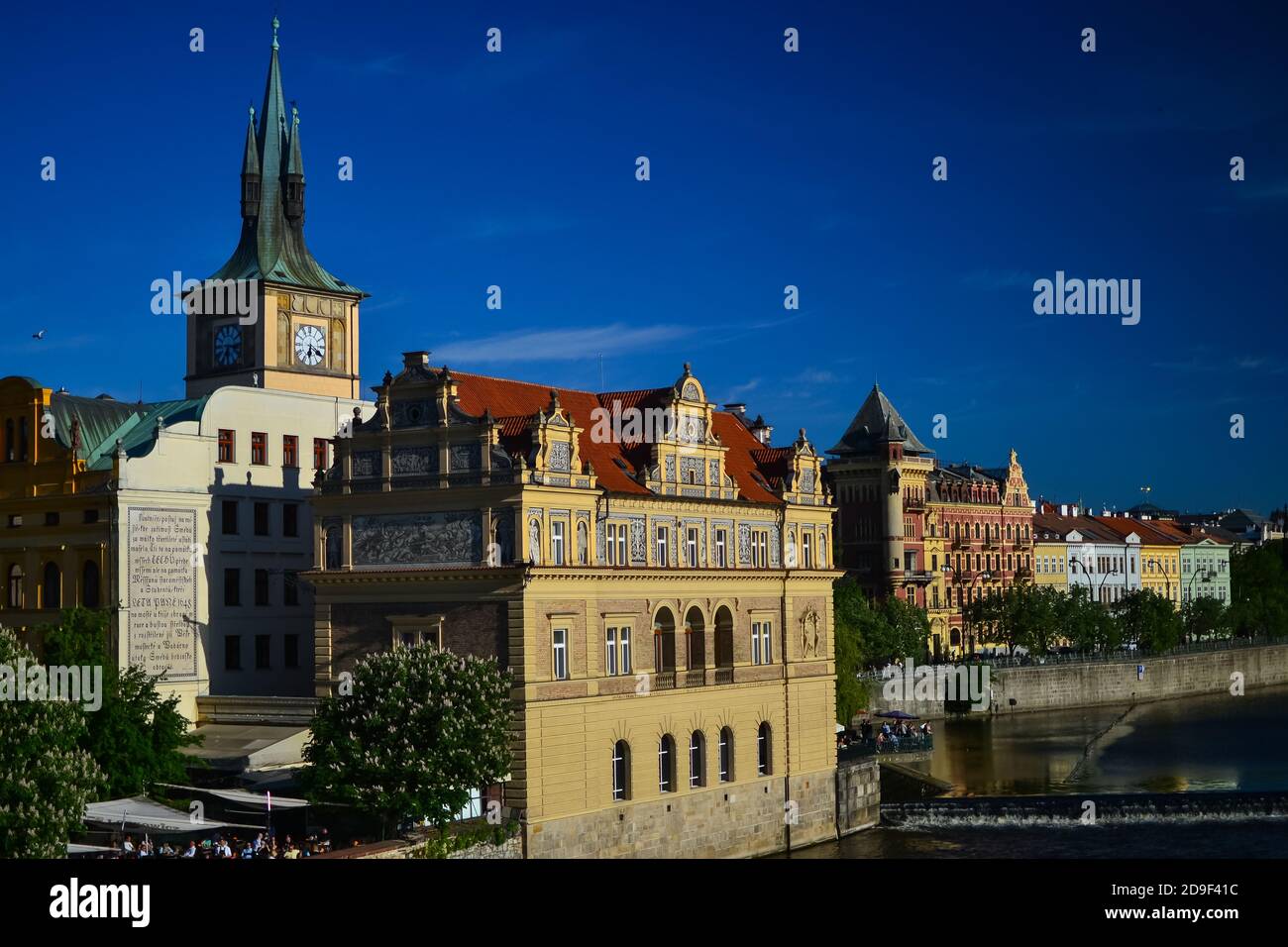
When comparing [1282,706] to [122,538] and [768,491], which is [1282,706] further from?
[122,538]

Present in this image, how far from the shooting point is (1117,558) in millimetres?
170625

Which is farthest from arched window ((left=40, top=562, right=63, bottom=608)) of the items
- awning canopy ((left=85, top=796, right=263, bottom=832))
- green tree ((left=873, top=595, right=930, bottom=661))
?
green tree ((left=873, top=595, right=930, bottom=661))

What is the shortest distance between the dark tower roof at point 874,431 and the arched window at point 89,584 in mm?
81811

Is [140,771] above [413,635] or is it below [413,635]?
below

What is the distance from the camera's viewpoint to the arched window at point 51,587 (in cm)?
6512

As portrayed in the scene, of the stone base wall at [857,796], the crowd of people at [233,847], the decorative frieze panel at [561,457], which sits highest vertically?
the decorative frieze panel at [561,457]

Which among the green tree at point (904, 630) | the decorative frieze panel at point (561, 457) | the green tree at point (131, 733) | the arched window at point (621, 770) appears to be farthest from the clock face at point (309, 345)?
the green tree at point (904, 630)

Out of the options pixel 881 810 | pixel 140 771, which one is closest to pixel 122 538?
pixel 140 771

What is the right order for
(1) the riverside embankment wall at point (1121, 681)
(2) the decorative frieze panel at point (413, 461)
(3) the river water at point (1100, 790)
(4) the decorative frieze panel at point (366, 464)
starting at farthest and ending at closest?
(1) the riverside embankment wall at point (1121, 681) → (3) the river water at point (1100, 790) → (4) the decorative frieze panel at point (366, 464) → (2) the decorative frieze panel at point (413, 461)

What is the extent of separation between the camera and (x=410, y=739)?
47219 millimetres

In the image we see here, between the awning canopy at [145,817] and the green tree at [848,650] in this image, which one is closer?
the awning canopy at [145,817]

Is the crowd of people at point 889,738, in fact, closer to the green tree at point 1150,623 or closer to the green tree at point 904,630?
the green tree at point 904,630

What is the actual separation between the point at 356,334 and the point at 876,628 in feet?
155
